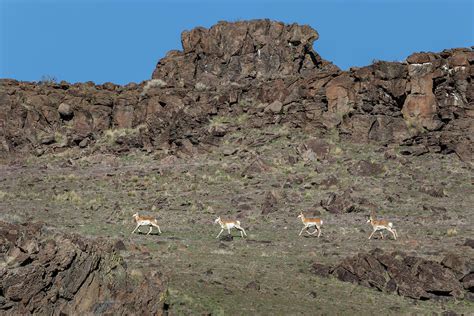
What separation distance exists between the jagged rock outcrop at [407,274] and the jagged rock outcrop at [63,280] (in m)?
8.88

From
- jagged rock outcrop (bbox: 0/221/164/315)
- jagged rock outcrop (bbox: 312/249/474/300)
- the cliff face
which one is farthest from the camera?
the cliff face

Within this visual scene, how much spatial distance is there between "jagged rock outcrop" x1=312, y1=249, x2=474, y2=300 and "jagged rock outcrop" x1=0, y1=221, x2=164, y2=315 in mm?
8882

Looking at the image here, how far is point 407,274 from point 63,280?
42.1ft

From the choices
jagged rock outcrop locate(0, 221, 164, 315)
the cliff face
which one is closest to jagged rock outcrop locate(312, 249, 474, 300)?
jagged rock outcrop locate(0, 221, 164, 315)

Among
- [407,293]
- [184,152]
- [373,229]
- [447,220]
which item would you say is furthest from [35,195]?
[407,293]

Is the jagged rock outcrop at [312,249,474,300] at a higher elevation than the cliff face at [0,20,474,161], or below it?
below

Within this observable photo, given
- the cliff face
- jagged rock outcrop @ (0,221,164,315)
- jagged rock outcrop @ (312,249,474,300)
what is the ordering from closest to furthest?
jagged rock outcrop @ (0,221,164,315), jagged rock outcrop @ (312,249,474,300), the cliff face

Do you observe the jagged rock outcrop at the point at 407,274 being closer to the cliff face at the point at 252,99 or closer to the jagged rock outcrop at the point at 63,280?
the jagged rock outcrop at the point at 63,280

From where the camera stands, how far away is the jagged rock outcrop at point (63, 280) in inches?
581

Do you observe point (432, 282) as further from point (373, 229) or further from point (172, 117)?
point (172, 117)

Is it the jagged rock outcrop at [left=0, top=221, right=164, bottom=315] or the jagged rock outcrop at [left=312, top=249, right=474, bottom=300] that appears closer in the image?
the jagged rock outcrop at [left=0, top=221, right=164, bottom=315]

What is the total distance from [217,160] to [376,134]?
1298 centimetres

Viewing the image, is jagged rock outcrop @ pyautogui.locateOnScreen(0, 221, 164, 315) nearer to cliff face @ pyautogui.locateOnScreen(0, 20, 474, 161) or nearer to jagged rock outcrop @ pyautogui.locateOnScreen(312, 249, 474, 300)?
jagged rock outcrop @ pyautogui.locateOnScreen(312, 249, 474, 300)

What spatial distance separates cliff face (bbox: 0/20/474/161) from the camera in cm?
5459
